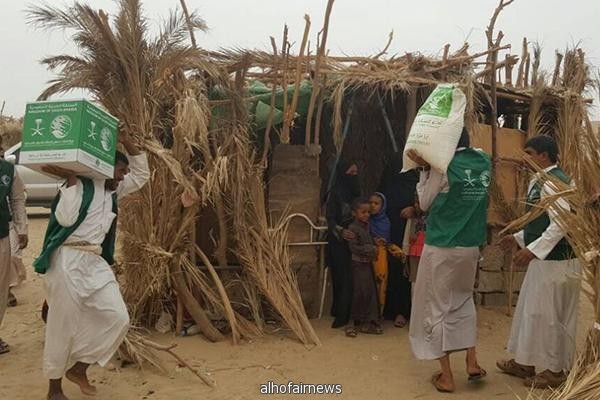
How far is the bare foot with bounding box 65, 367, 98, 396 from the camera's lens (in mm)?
3678

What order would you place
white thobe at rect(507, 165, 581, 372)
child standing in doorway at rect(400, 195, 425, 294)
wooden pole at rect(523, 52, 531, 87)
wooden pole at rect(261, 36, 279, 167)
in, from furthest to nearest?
wooden pole at rect(523, 52, 531, 87), wooden pole at rect(261, 36, 279, 167), child standing in doorway at rect(400, 195, 425, 294), white thobe at rect(507, 165, 581, 372)

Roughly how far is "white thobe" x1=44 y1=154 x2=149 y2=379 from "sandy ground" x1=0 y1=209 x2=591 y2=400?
43cm

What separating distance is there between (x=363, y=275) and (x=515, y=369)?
60.1 inches

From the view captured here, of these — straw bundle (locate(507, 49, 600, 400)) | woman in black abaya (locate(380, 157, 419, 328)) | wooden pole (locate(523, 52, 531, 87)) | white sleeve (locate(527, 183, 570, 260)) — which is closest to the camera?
straw bundle (locate(507, 49, 600, 400))

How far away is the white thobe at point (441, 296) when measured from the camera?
12.7ft

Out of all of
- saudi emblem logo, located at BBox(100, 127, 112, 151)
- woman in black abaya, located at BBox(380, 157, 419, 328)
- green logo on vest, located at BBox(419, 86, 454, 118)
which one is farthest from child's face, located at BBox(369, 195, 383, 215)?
saudi emblem logo, located at BBox(100, 127, 112, 151)

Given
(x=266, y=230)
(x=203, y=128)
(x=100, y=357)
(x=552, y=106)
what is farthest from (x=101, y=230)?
(x=552, y=106)

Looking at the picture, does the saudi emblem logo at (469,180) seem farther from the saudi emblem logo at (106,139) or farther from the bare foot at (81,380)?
the bare foot at (81,380)

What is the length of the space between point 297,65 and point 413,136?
1779 mm

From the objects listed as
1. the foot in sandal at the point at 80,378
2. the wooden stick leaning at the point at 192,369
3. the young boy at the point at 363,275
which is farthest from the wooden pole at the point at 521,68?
the foot in sandal at the point at 80,378

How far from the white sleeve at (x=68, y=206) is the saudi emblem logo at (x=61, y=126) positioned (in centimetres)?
30

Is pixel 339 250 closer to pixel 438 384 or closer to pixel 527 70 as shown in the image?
pixel 438 384

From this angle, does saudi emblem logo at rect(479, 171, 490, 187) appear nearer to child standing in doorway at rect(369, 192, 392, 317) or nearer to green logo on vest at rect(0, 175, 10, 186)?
child standing in doorway at rect(369, 192, 392, 317)

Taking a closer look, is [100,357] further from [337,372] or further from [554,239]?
[554,239]
